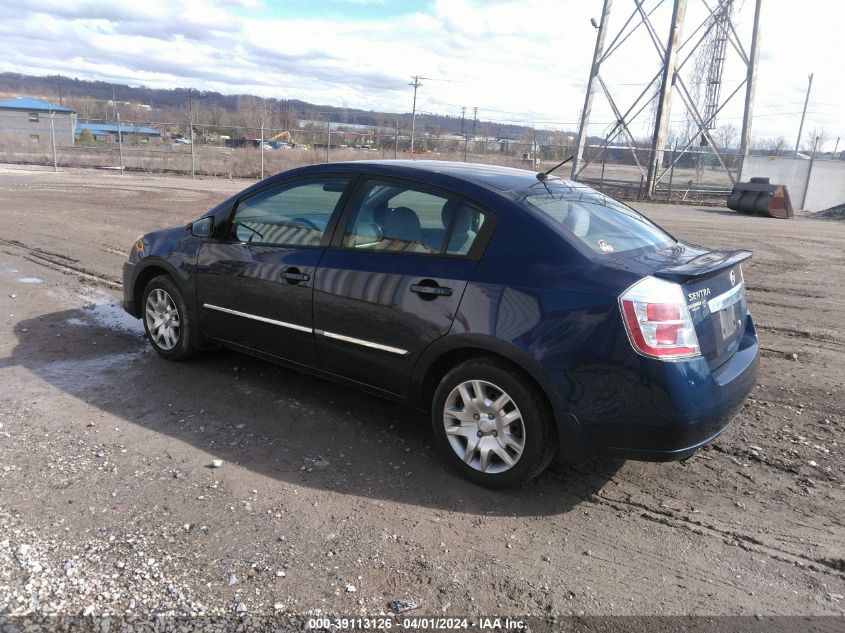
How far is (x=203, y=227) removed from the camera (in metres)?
5.25

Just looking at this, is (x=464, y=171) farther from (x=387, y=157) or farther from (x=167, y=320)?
(x=387, y=157)

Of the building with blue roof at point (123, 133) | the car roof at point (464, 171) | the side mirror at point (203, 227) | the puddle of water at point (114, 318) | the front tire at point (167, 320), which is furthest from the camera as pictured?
the building with blue roof at point (123, 133)

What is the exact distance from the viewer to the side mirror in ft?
17.1

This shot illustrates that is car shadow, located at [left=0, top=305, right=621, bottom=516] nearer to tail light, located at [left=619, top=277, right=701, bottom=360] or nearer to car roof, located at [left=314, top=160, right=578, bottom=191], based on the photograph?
tail light, located at [left=619, top=277, right=701, bottom=360]

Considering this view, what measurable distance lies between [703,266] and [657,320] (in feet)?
2.13

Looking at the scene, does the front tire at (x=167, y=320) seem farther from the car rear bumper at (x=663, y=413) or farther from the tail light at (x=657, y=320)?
the tail light at (x=657, y=320)

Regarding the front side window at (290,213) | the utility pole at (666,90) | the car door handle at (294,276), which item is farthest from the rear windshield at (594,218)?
the utility pole at (666,90)

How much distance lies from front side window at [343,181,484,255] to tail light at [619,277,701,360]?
985 millimetres

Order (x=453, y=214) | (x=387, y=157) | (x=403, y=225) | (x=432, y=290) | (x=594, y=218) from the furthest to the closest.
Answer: (x=387, y=157) < (x=403, y=225) < (x=594, y=218) < (x=453, y=214) < (x=432, y=290)

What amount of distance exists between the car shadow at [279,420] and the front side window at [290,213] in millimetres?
1168

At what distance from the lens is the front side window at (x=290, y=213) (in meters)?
4.54

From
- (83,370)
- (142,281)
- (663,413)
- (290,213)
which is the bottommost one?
(83,370)

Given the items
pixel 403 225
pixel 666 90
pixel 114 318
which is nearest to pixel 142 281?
pixel 114 318

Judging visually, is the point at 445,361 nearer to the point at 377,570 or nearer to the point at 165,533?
the point at 377,570
